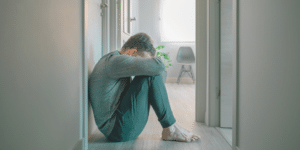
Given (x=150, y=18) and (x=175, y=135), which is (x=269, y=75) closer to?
(x=175, y=135)

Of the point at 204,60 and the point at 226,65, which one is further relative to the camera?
the point at 204,60

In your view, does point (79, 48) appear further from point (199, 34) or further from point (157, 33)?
point (157, 33)

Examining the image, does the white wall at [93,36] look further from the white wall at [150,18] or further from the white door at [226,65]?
the white wall at [150,18]

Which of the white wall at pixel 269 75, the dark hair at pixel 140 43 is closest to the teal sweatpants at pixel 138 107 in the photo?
the dark hair at pixel 140 43

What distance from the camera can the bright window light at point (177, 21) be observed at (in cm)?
557

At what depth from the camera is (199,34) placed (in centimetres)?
179

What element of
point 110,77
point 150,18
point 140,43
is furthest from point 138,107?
point 150,18

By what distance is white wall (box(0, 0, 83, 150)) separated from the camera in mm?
544

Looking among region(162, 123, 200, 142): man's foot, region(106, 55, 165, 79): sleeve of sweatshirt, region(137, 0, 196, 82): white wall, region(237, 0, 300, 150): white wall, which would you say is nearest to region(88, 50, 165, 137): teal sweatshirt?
region(106, 55, 165, 79): sleeve of sweatshirt

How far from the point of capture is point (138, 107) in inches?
50.7

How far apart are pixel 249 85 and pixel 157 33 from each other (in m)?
4.87

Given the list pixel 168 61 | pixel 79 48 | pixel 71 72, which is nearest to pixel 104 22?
pixel 79 48

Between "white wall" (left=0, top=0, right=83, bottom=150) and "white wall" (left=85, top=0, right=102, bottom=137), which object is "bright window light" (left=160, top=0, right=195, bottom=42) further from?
"white wall" (left=0, top=0, right=83, bottom=150)

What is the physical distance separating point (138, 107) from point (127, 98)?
0.29ft
